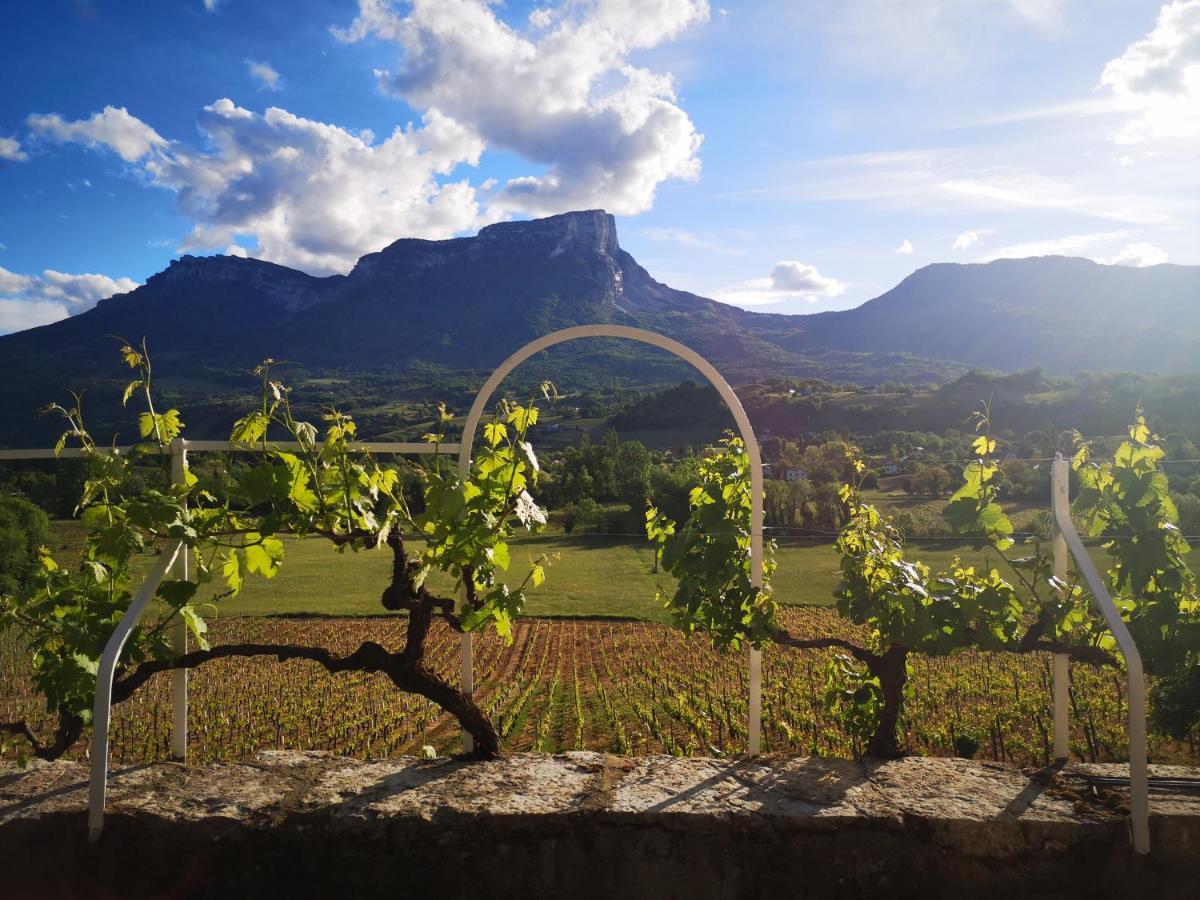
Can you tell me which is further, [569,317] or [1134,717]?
[569,317]

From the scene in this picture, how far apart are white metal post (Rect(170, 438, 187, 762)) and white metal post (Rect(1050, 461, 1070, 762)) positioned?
139 inches

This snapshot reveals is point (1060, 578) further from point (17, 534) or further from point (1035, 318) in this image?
point (1035, 318)

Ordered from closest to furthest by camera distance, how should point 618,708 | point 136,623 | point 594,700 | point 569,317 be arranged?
point 136,623, point 618,708, point 594,700, point 569,317

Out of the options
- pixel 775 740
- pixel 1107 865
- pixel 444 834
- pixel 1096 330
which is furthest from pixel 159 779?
pixel 1096 330

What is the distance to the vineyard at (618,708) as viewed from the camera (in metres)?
7.15

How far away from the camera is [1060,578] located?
3.00m

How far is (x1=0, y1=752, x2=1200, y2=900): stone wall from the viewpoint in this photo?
7.56 ft

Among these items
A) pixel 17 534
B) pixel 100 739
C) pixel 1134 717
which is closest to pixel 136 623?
pixel 100 739

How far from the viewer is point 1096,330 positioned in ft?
350

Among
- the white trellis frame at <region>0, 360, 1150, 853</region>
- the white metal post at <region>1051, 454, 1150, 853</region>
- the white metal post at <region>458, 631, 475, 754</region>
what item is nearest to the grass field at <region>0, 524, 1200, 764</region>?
the white trellis frame at <region>0, 360, 1150, 853</region>

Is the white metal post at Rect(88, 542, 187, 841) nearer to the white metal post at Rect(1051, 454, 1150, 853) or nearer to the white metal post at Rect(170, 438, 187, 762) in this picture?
the white metal post at Rect(170, 438, 187, 762)

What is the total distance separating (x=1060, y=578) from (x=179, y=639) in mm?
3671

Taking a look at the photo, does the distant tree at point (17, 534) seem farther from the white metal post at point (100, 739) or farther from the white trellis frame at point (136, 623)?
the white metal post at point (100, 739)

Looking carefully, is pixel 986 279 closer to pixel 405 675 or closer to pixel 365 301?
pixel 365 301
